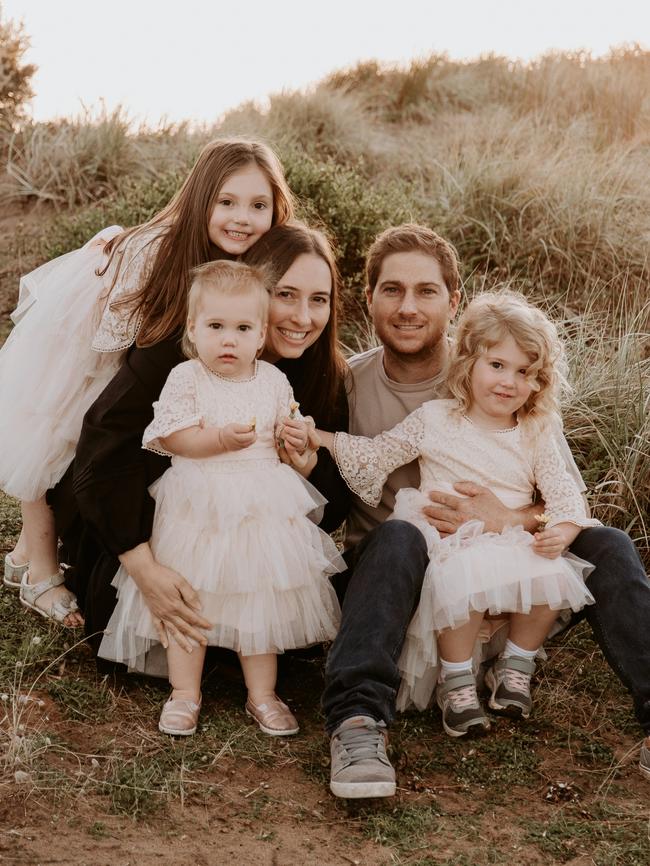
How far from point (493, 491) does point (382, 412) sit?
1.92 feet

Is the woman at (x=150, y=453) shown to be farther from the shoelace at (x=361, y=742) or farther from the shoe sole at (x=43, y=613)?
the shoelace at (x=361, y=742)

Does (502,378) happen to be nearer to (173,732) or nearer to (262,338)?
(262,338)

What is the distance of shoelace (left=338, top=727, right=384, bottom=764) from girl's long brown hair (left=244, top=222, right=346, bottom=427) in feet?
4.03

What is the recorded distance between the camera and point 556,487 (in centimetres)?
325

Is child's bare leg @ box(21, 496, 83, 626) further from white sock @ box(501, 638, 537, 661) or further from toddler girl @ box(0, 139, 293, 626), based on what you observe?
white sock @ box(501, 638, 537, 661)

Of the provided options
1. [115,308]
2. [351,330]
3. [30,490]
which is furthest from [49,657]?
[351,330]

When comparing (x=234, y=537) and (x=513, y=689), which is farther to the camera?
(x=513, y=689)

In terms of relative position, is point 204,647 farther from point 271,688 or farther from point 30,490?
point 30,490

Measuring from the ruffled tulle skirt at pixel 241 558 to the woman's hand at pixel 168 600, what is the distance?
3 centimetres

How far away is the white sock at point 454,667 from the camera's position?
3.05m

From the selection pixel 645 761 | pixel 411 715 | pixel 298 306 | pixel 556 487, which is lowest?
pixel 411 715

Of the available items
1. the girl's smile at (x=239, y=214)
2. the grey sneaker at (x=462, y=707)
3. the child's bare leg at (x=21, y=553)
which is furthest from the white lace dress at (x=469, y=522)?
the child's bare leg at (x=21, y=553)

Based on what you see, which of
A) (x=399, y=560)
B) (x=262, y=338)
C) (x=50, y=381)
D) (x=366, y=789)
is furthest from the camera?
(x=50, y=381)

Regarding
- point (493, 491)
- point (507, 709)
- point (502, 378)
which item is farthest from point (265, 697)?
point (502, 378)
